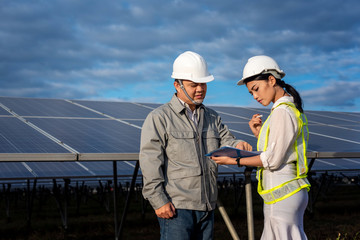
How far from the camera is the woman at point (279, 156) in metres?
3.13

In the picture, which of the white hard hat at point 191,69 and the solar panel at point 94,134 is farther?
the solar panel at point 94,134

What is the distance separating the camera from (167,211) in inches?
127

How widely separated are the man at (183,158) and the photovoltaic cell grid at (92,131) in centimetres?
188

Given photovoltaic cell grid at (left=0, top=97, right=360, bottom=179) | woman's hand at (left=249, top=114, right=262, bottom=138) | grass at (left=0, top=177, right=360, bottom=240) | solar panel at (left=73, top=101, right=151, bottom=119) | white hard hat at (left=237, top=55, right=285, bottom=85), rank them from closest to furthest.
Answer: white hard hat at (left=237, top=55, right=285, bottom=85), woman's hand at (left=249, top=114, right=262, bottom=138), photovoltaic cell grid at (left=0, top=97, right=360, bottom=179), solar panel at (left=73, top=101, right=151, bottom=119), grass at (left=0, top=177, right=360, bottom=240)

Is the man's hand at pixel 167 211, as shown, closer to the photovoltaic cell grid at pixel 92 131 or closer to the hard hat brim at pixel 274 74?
the hard hat brim at pixel 274 74

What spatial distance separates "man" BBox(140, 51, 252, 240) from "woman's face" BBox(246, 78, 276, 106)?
1.36 feet

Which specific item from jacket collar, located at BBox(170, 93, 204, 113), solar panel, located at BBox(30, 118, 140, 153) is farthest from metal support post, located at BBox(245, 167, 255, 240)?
solar panel, located at BBox(30, 118, 140, 153)

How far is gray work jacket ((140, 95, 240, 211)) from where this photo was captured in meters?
3.28

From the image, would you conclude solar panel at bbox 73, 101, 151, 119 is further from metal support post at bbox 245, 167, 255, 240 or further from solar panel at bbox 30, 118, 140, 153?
metal support post at bbox 245, 167, 255, 240

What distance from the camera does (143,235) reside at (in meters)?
9.53

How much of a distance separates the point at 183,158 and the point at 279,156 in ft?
2.52

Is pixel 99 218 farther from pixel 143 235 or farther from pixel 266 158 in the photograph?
pixel 266 158

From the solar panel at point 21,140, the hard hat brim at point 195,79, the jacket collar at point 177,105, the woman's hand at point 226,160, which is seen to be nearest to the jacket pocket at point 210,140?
the woman's hand at point 226,160

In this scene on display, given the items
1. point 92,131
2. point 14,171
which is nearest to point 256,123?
point 92,131
